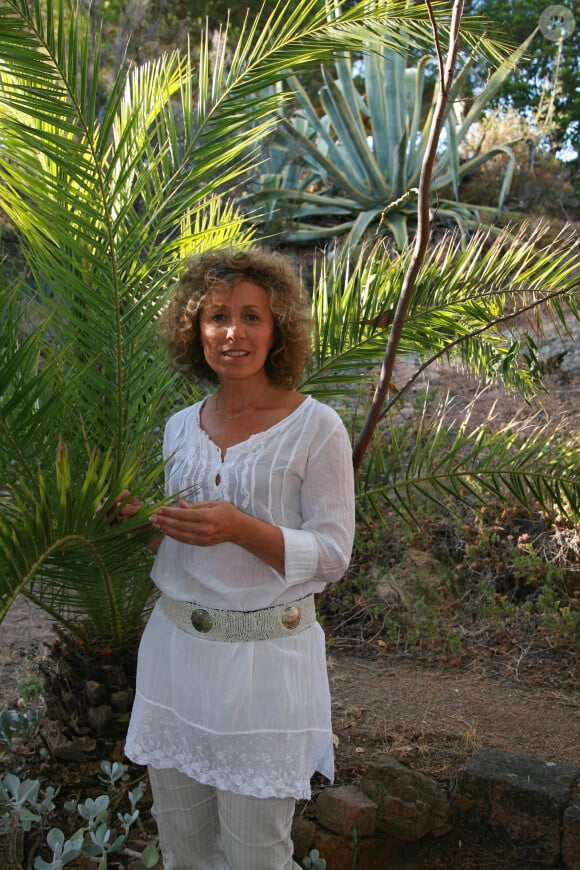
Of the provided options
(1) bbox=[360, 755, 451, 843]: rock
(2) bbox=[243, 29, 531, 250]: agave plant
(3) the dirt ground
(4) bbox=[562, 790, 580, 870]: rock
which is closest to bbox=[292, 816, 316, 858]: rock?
(1) bbox=[360, 755, 451, 843]: rock

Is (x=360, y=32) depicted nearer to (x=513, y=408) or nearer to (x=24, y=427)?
(x=24, y=427)

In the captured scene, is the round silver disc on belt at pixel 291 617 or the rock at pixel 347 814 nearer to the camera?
the round silver disc on belt at pixel 291 617

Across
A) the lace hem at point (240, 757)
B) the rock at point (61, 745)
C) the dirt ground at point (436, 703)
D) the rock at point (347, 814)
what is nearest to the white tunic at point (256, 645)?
the lace hem at point (240, 757)

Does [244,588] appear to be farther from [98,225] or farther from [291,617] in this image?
[98,225]

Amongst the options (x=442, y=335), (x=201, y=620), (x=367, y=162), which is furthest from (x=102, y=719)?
(x=367, y=162)

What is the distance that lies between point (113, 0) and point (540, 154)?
27.3 feet

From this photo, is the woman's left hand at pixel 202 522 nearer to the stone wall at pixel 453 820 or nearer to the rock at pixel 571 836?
the stone wall at pixel 453 820

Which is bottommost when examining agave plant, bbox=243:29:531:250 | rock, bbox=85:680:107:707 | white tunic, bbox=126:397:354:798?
rock, bbox=85:680:107:707

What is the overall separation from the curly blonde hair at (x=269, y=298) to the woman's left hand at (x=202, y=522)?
0.43 meters

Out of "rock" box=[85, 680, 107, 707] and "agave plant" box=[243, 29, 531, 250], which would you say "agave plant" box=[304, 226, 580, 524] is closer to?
"rock" box=[85, 680, 107, 707]

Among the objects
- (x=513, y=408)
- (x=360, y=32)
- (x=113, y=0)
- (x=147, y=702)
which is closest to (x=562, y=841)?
(x=147, y=702)

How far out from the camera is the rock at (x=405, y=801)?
9.12 ft

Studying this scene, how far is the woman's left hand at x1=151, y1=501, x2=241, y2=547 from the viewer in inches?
61.8

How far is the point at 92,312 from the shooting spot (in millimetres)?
2650
